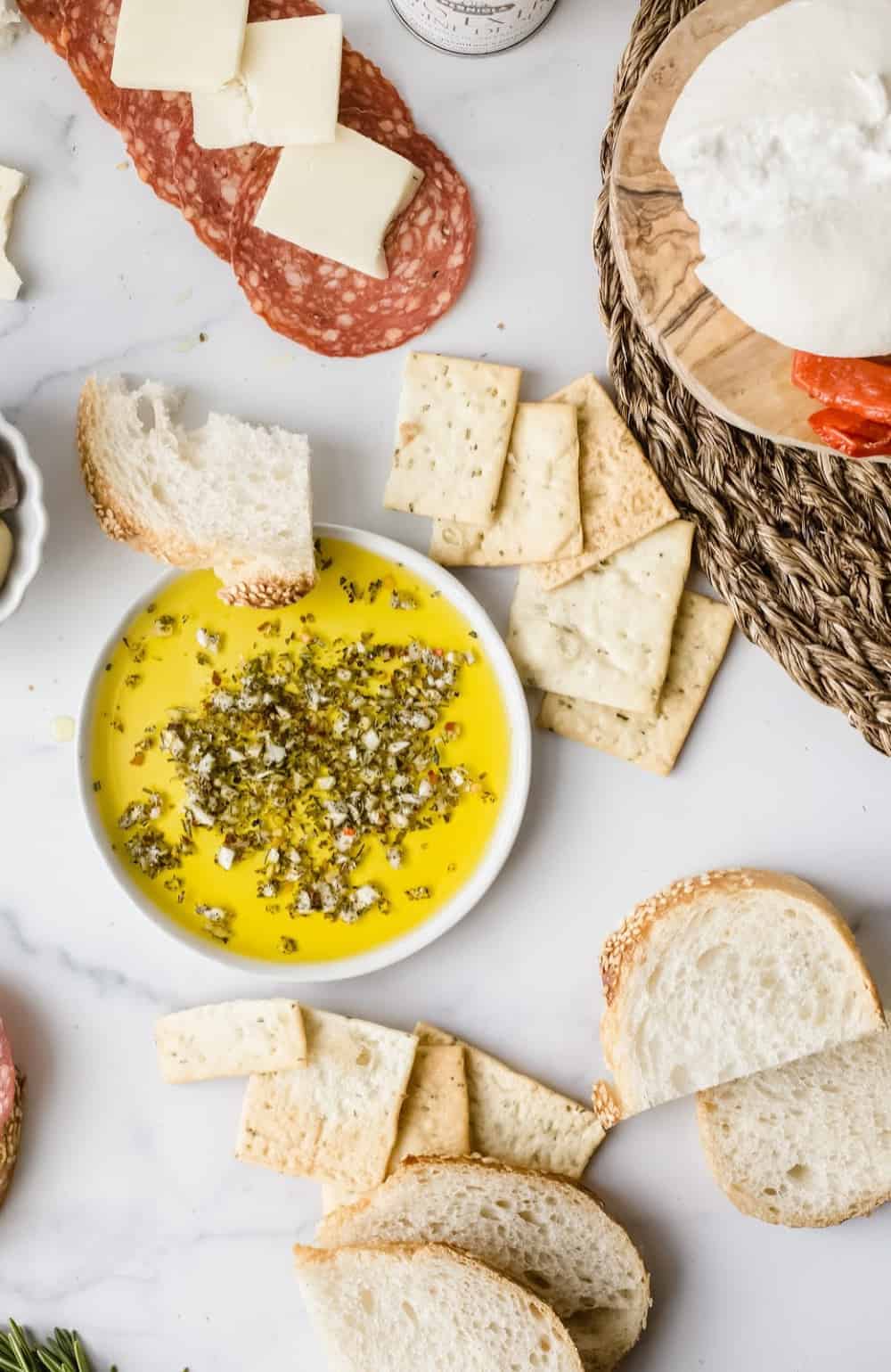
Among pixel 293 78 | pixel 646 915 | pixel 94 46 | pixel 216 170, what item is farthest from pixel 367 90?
pixel 646 915

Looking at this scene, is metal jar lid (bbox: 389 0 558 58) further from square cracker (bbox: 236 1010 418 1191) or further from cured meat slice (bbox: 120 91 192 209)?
square cracker (bbox: 236 1010 418 1191)

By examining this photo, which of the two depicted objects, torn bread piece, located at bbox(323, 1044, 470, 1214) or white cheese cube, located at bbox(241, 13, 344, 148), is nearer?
white cheese cube, located at bbox(241, 13, 344, 148)

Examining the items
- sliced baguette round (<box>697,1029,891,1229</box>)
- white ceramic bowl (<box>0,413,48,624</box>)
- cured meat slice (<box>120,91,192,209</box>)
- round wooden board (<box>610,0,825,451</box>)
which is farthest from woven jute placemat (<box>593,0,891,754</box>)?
white ceramic bowl (<box>0,413,48,624</box>)

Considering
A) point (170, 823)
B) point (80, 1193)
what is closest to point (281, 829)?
point (170, 823)

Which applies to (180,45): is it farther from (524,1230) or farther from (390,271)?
(524,1230)

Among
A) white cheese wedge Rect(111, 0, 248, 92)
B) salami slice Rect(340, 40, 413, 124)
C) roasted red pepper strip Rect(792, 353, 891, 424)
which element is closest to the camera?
roasted red pepper strip Rect(792, 353, 891, 424)

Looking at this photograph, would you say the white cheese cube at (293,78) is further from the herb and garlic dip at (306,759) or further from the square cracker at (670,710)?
the square cracker at (670,710)

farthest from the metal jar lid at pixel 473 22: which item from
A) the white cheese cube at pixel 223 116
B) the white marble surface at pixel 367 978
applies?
the white cheese cube at pixel 223 116
